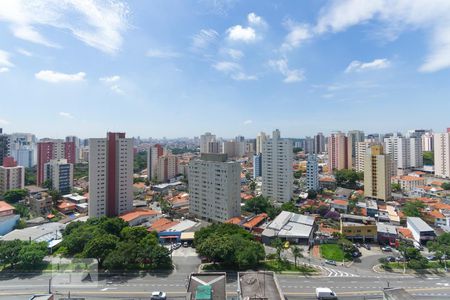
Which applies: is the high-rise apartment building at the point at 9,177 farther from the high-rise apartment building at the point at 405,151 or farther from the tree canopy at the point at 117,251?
the high-rise apartment building at the point at 405,151

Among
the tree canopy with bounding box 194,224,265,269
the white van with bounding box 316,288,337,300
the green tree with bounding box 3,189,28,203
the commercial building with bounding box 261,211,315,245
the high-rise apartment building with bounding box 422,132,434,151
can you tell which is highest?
the high-rise apartment building with bounding box 422,132,434,151

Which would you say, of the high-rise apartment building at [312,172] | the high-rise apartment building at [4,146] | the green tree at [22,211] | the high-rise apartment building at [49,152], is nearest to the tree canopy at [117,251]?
the green tree at [22,211]

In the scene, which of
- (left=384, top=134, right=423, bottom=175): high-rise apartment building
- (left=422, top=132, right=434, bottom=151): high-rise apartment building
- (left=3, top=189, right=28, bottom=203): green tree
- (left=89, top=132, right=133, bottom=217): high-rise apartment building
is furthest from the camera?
(left=422, top=132, right=434, bottom=151): high-rise apartment building

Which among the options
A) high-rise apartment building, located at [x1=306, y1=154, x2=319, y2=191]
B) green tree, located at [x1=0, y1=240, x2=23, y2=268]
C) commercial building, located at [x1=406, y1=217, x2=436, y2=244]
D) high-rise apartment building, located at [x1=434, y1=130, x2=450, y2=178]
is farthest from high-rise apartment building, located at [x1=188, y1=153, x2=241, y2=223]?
high-rise apartment building, located at [x1=434, y1=130, x2=450, y2=178]

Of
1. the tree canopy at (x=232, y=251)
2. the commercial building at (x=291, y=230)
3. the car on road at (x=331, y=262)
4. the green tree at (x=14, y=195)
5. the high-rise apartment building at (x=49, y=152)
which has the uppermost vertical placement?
the high-rise apartment building at (x=49, y=152)

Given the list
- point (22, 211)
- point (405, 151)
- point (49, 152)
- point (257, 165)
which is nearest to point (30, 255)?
point (22, 211)

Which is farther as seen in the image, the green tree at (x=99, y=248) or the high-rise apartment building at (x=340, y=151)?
the high-rise apartment building at (x=340, y=151)

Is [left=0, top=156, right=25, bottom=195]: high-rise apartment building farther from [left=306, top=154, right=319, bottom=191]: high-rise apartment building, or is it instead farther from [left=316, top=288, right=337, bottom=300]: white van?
[left=306, top=154, right=319, bottom=191]: high-rise apartment building
